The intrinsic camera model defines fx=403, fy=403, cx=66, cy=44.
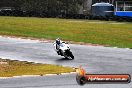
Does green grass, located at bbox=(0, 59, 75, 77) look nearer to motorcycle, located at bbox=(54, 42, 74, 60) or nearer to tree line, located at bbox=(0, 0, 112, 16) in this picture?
motorcycle, located at bbox=(54, 42, 74, 60)

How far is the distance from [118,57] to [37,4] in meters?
63.8

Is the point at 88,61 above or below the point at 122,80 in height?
below

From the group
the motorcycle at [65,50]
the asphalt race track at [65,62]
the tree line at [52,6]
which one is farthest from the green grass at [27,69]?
the tree line at [52,6]

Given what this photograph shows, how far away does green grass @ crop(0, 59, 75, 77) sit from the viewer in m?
14.8

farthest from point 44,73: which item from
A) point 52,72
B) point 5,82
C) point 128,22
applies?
point 128,22

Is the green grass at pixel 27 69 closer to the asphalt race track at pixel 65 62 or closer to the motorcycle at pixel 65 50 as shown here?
the asphalt race track at pixel 65 62

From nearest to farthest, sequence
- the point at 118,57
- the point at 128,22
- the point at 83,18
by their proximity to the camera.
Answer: the point at 118,57, the point at 128,22, the point at 83,18

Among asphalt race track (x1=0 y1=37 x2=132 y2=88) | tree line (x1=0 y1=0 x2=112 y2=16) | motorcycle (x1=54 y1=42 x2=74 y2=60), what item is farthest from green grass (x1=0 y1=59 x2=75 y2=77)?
tree line (x1=0 y1=0 x2=112 y2=16)

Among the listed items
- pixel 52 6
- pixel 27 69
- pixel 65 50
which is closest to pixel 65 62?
pixel 65 50

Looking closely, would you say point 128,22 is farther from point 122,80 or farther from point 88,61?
point 122,80

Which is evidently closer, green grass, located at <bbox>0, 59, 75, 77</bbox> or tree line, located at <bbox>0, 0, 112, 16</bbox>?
green grass, located at <bbox>0, 59, 75, 77</bbox>

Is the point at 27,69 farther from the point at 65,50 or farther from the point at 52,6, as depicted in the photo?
the point at 52,6

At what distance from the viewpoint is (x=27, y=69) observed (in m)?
15.8

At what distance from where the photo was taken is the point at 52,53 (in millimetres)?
22281
